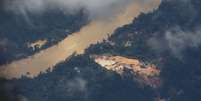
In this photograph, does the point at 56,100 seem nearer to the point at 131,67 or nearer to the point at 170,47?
the point at 131,67

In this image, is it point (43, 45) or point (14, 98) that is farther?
point (43, 45)

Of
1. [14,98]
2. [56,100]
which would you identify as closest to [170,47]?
[56,100]

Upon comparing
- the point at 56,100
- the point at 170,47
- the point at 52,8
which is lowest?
the point at 56,100

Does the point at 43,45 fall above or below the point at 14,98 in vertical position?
above

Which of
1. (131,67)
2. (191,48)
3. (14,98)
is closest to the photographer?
(14,98)

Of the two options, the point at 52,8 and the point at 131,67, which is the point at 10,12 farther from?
the point at 131,67

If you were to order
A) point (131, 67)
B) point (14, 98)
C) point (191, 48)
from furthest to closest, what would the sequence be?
→ point (191, 48)
point (131, 67)
point (14, 98)
